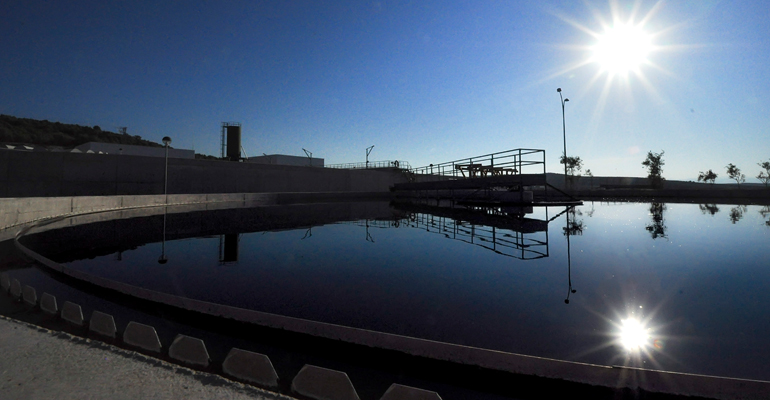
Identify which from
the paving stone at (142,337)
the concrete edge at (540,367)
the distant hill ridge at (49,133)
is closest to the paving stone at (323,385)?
the concrete edge at (540,367)

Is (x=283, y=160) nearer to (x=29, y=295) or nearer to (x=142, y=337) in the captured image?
(x=29, y=295)

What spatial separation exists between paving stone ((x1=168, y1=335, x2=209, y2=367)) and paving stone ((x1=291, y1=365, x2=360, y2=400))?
0.74 m

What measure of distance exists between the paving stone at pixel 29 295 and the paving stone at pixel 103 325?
1090 millimetres

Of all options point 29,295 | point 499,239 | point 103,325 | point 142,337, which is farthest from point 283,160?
point 142,337

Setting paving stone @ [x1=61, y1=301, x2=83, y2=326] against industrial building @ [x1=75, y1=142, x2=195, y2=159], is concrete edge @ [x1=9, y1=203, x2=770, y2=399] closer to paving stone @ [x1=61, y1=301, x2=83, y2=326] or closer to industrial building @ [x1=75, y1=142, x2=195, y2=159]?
paving stone @ [x1=61, y1=301, x2=83, y2=326]

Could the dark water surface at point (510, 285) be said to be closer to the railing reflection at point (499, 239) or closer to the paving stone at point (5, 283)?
the railing reflection at point (499, 239)

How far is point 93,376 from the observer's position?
1.88 metres

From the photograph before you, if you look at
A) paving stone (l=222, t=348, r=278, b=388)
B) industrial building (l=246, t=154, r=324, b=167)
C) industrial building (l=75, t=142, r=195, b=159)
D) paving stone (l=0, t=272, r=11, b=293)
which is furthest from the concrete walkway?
industrial building (l=246, t=154, r=324, b=167)

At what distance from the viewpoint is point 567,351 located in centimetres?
235

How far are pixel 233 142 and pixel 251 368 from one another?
3775 cm

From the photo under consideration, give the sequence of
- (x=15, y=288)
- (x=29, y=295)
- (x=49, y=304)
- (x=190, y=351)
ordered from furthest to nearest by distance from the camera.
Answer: (x=15, y=288), (x=29, y=295), (x=49, y=304), (x=190, y=351)

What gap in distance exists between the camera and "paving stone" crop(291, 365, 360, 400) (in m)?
1.70

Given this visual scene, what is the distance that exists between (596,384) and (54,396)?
2974 millimetres

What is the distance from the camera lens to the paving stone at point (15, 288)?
3266mm
